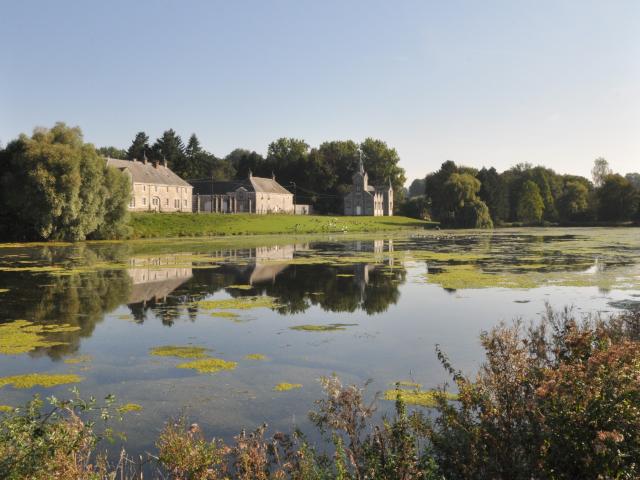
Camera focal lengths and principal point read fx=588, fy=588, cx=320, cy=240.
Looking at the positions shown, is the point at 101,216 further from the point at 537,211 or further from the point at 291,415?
the point at 537,211

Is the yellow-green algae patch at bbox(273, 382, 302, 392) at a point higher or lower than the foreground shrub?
lower

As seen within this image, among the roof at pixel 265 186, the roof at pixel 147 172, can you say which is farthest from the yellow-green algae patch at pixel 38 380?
the roof at pixel 265 186

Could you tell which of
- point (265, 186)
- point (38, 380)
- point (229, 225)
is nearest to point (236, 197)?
point (265, 186)

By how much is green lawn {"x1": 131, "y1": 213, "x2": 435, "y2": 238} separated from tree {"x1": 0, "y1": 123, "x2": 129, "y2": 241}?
851 centimetres

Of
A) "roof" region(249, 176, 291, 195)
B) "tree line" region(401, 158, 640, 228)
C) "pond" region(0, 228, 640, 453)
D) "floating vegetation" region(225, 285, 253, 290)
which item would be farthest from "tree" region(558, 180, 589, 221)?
"floating vegetation" region(225, 285, 253, 290)

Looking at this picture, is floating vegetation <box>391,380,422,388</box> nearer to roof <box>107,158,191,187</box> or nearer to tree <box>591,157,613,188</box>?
roof <box>107,158,191,187</box>

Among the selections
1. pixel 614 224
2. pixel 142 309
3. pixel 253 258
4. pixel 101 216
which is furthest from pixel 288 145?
pixel 142 309

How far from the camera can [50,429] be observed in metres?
6.79

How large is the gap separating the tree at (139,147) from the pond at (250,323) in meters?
97.4

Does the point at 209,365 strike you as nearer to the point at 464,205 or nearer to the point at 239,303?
the point at 239,303

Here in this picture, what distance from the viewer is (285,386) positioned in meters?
11.4

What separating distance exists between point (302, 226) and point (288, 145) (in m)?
65.3

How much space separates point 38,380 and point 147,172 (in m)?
88.2

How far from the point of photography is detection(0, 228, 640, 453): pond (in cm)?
1117
